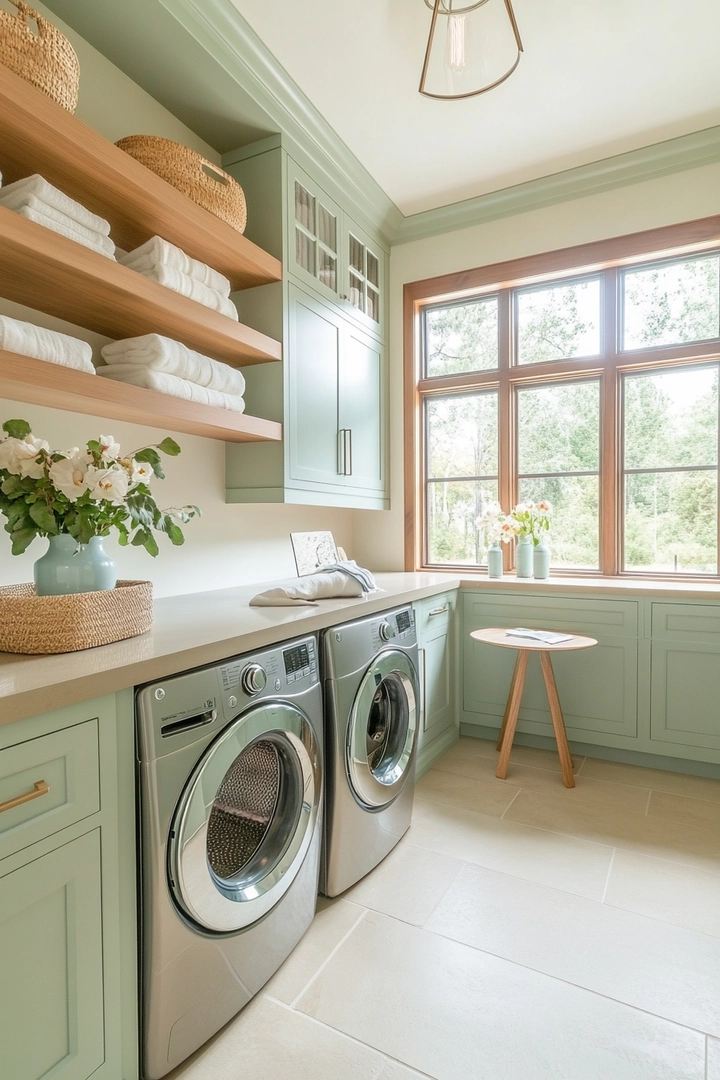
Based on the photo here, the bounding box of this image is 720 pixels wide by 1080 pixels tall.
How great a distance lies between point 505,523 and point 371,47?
2119mm

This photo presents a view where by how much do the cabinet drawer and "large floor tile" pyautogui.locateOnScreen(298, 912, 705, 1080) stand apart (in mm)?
842

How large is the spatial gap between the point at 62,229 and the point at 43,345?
0.32 m

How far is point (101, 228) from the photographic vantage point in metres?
1.62

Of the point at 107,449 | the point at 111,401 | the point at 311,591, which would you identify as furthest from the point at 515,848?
the point at 111,401

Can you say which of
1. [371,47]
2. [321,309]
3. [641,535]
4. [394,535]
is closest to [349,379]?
[321,309]

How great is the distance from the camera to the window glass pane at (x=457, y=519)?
3404 millimetres

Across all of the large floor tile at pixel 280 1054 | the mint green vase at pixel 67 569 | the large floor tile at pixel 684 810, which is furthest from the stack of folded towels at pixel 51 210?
the large floor tile at pixel 684 810

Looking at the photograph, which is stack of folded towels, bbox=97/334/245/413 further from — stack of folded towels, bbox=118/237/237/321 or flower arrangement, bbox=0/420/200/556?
flower arrangement, bbox=0/420/200/556

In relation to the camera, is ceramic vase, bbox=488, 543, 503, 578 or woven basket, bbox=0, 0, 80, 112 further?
ceramic vase, bbox=488, 543, 503, 578

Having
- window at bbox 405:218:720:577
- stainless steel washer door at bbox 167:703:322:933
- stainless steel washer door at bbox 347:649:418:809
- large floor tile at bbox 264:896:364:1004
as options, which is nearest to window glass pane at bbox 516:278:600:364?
window at bbox 405:218:720:577

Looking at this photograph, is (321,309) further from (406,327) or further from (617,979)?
(617,979)

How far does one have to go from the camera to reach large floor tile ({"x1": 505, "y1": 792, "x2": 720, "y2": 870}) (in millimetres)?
2000

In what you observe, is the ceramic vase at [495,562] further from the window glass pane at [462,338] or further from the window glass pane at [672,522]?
the window glass pane at [462,338]

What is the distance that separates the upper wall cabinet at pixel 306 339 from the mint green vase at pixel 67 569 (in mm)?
1081
